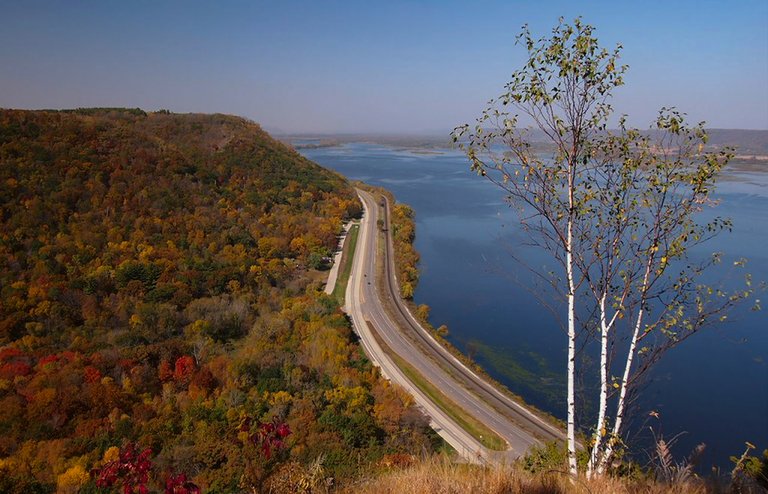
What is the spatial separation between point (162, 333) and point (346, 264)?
2027 cm

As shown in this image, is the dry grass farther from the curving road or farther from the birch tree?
the curving road

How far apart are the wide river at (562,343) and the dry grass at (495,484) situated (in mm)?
1333

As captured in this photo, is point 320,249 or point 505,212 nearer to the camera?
point 320,249

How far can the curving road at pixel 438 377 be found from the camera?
2097cm

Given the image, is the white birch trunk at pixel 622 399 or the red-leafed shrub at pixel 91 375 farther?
the red-leafed shrub at pixel 91 375

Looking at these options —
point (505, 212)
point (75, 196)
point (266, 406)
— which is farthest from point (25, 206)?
point (505, 212)

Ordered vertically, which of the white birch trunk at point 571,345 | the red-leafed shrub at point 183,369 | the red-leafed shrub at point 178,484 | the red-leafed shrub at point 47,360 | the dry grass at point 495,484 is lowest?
the red-leafed shrub at point 183,369

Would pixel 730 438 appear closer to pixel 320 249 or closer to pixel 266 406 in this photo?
pixel 266 406

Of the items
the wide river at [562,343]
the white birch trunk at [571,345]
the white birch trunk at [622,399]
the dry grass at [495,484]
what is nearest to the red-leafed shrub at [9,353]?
the wide river at [562,343]

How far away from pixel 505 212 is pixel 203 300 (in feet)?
164

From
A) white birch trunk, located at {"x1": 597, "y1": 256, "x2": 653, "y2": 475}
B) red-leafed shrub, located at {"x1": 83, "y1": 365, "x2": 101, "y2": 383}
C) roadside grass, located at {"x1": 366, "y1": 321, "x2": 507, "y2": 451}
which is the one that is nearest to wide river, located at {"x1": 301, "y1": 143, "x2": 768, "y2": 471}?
white birch trunk, located at {"x1": 597, "y1": 256, "x2": 653, "y2": 475}

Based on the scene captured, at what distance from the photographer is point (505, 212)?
227 ft

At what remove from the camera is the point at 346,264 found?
44188 mm

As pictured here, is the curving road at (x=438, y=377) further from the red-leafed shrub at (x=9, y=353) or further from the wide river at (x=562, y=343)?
the red-leafed shrub at (x=9, y=353)
